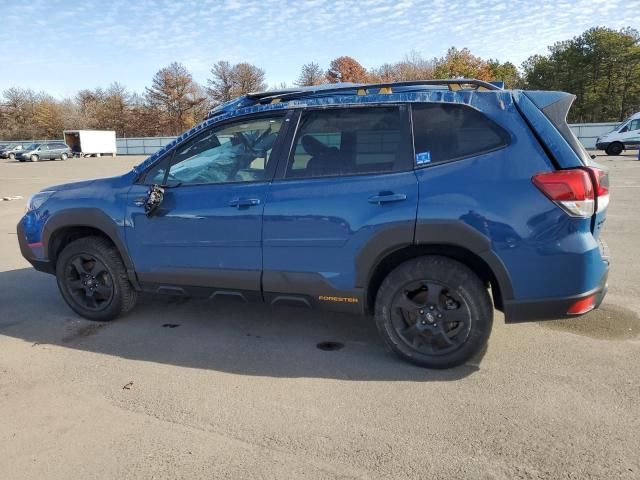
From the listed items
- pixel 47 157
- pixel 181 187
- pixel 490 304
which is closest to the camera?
pixel 490 304

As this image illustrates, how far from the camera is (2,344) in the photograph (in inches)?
161

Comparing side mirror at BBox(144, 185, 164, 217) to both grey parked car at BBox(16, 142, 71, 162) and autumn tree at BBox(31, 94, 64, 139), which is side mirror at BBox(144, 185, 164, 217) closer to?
grey parked car at BBox(16, 142, 71, 162)

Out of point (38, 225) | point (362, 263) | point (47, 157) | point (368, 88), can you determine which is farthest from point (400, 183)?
point (47, 157)

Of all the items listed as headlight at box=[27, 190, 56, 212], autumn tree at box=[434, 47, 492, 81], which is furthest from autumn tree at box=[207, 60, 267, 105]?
headlight at box=[27, 190, 56, 212]

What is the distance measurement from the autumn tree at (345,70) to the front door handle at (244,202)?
7178cm

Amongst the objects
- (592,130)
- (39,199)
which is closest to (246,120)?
(39,199)

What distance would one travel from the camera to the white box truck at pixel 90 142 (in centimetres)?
4881

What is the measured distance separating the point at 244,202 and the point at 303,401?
4.76ft

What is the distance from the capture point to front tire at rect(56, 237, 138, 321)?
14.1ft

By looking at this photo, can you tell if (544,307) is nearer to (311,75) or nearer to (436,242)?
(436,242)

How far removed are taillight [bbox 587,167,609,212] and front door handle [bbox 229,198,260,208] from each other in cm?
217

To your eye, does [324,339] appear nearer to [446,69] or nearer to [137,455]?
[137,455]

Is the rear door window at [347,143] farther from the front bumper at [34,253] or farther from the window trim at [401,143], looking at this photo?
the front bumper at [34,253]

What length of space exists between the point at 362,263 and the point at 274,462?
54.5 inches
